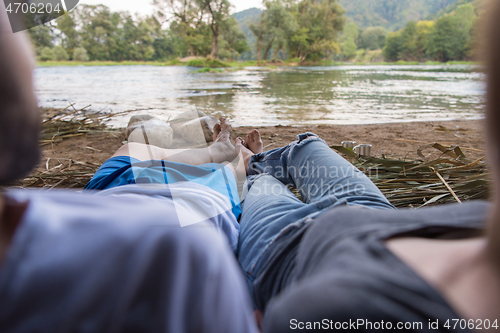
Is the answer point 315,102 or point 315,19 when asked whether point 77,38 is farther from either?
point 315,102

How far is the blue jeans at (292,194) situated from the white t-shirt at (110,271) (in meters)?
0.49

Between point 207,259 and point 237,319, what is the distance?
118mm

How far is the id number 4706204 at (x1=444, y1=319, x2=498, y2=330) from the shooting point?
358 mm

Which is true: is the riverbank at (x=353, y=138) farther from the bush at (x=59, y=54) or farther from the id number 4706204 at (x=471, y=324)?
the bush at (x=59, y=54)

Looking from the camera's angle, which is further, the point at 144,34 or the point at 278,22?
the point at 144,34

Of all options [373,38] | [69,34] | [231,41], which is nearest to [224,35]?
[231,41]

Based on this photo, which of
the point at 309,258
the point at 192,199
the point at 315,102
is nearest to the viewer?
the point at 309,258

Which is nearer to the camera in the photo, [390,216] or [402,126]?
[390,216]

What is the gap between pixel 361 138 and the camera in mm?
3438

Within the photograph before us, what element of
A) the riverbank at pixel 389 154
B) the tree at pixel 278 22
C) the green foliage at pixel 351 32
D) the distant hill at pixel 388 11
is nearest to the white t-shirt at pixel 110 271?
the riverbank at pixel 389 154

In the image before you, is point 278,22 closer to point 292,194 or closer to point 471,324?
point 292,194

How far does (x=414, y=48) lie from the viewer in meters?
50.5

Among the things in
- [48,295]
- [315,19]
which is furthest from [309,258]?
[315,19]

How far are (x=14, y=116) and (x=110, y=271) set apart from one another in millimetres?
211
